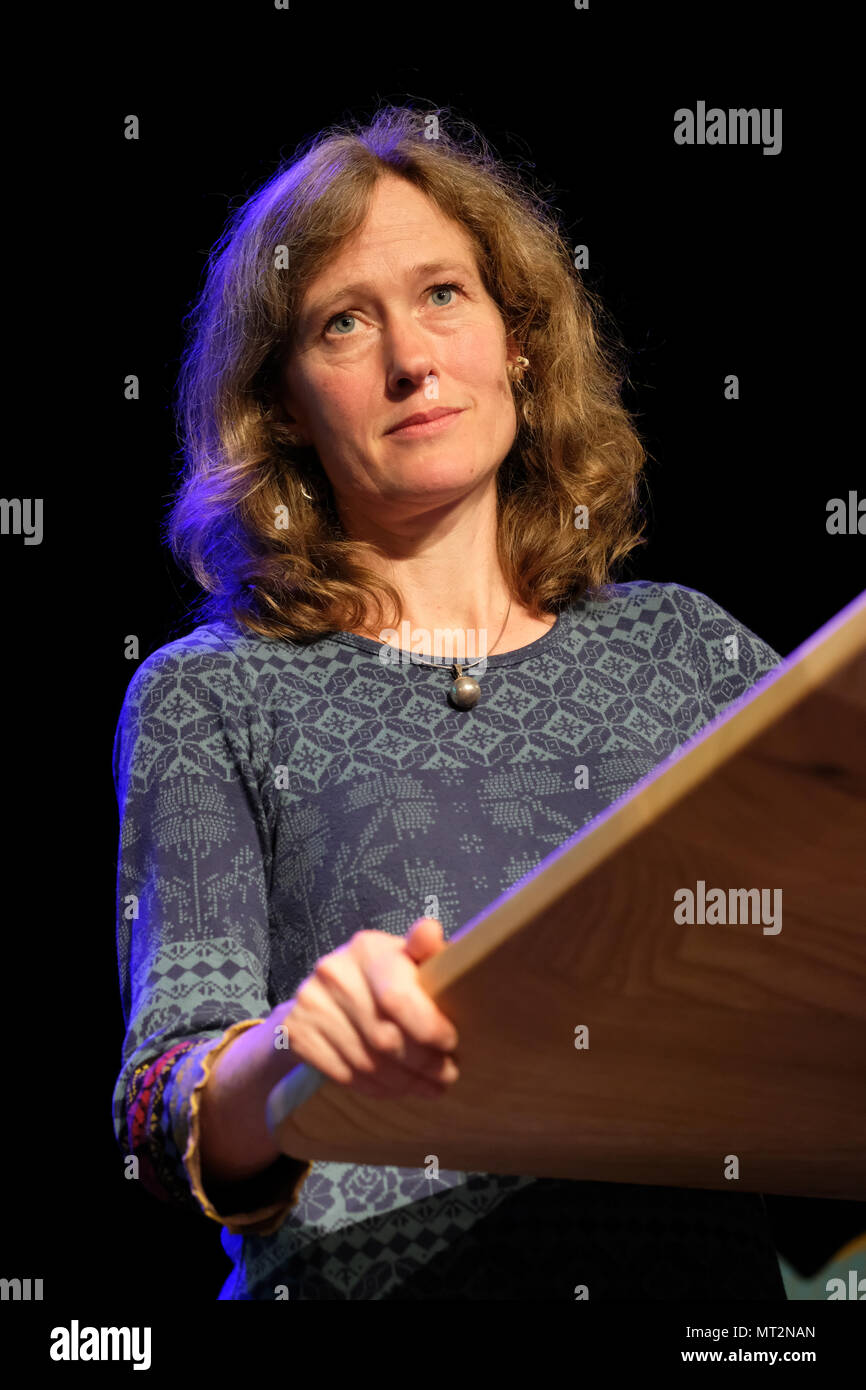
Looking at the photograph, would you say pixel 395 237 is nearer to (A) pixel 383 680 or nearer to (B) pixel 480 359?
(B) pixel 480 359

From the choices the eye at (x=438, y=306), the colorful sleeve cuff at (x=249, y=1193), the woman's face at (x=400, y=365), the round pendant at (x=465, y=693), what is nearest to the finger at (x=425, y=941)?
the colorful sleeve cuff at (x=249, y=1193)

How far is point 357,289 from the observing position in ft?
5.39

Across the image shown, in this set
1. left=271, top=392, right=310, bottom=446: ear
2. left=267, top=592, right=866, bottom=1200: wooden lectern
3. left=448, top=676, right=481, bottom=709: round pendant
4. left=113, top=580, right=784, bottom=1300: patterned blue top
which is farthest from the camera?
left=271, top=392, right=310, bottom=446: ear

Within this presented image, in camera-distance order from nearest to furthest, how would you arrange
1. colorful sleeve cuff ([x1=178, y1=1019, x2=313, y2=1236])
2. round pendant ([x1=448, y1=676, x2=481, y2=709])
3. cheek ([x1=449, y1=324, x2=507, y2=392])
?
1. colorful sleeve cuff ([x1=178, y1=1019, x2=313, y2=1236])
2. round pendant ([x1=448, y1=676, x2=481, y2=709])
3. cheek ([x1=449, y1=324, x2=507, y2=392])

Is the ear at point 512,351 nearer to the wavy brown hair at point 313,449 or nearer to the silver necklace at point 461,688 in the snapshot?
the wavy brown hair at point 313,449

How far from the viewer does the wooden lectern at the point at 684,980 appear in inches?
17.0

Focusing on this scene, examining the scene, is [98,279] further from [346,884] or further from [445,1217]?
[445,1217]

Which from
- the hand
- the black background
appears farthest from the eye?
the hand

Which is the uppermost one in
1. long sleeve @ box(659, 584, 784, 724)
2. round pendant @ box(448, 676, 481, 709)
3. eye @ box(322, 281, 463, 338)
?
eye @ box(322, 281, 463, 338)

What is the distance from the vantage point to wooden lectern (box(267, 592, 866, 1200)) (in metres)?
0.43

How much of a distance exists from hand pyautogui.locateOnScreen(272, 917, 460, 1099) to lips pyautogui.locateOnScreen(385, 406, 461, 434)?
38.4 inches

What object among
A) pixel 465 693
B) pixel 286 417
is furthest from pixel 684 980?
pixel 286 417

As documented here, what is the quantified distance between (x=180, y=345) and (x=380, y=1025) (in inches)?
84.5

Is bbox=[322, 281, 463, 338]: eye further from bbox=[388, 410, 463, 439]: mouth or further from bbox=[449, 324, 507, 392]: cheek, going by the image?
bbox=[388, 410, 463, 439]: mouth
